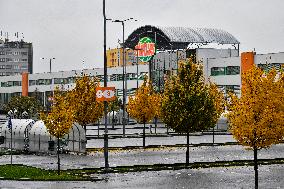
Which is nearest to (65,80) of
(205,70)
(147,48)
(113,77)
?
(113,77)

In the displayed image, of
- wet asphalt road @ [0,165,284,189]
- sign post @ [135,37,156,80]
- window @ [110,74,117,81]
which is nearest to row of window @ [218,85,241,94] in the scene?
sign post @ [135,37,156,80]

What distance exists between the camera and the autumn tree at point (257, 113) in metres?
32.0

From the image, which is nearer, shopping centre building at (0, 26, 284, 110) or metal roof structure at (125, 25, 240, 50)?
shopping centre building at (0, 26, 284, 110)

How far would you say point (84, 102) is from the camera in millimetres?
58312

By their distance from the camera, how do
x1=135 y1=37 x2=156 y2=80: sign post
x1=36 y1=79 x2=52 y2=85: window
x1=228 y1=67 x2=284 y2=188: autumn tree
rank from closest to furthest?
1. x1=228 y1=67 x2=284 y2=188: autumn tree
2. x1=135 y1=37 x2=156 y2=80: sign post
3. x1=36 y1=79 x2=52 y2=85: window

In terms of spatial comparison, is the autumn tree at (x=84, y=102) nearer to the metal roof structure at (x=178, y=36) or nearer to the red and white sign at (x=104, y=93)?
the red and white sign at (x=104, y=93)

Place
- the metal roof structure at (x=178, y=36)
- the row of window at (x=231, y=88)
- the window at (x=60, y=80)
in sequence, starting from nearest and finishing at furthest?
1. the row of window at (x=231, y=88)
2. the metal roof structure at (x=178, y=36)
3. the window at (x=60, y=80)

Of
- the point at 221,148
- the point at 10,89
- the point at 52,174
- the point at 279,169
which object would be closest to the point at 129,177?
the point at 52,174

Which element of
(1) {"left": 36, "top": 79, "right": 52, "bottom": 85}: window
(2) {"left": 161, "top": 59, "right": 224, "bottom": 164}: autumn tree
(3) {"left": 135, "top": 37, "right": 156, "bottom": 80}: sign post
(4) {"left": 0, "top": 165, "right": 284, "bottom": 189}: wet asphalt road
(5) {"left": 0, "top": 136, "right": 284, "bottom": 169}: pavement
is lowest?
(5) {"left": 0, "top": 136, "right": 284, "bottom": 169}: pavement

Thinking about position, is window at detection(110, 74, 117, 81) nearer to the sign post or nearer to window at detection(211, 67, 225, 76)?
the sign post

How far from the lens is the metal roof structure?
397 ft

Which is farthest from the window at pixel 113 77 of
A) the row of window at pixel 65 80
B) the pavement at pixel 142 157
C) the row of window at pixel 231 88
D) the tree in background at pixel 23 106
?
the pavement at pixel 142 157

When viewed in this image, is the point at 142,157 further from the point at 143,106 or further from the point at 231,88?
the point at 231,88

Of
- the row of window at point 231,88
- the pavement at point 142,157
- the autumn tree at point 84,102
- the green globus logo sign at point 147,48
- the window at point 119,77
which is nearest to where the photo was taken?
the pavement at point 142,157
